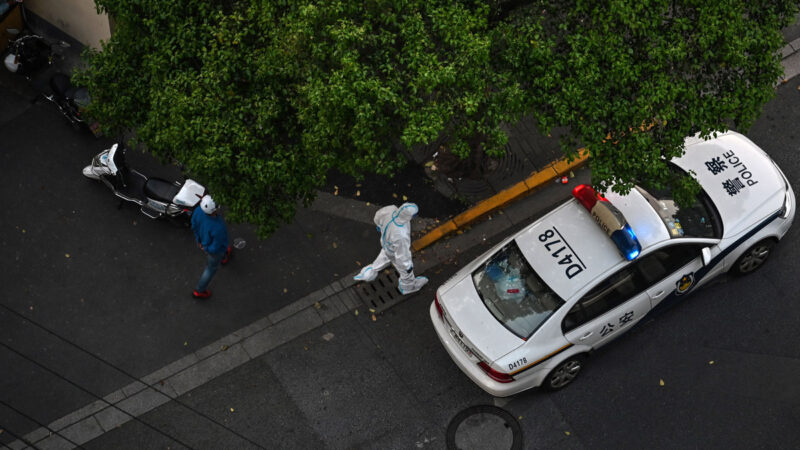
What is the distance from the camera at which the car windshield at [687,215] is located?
9.52 metres

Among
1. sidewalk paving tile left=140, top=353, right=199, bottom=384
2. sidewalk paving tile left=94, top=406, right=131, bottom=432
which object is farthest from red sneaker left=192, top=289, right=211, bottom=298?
sidewalk paving tile left=94, top=406, right=131, bottom=432

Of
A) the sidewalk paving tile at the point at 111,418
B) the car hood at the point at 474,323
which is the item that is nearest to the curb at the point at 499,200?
the car hood at the point at 474,323

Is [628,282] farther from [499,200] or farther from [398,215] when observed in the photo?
[398,215]

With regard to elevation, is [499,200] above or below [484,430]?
above

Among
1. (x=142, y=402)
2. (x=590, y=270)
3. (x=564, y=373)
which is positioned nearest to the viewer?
(x=590, y=270)

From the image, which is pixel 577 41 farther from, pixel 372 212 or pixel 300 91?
pixel 372 212

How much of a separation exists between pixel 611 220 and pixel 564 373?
201 cm

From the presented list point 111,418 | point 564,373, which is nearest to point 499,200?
point 564,373

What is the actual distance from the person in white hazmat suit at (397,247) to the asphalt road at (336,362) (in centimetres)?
44

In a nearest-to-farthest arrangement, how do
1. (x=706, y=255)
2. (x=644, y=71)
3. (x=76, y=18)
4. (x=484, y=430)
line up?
(x=644, y=71), (x=706, y=255), (x=484, y=430), (x=76, y=18)

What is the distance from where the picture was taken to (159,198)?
11336mm

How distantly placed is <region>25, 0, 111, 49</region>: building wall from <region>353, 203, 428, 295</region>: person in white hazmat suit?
6.12 meters

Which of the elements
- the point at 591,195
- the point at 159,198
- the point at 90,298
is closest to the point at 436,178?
the point at 591,195

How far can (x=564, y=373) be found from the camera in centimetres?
966
